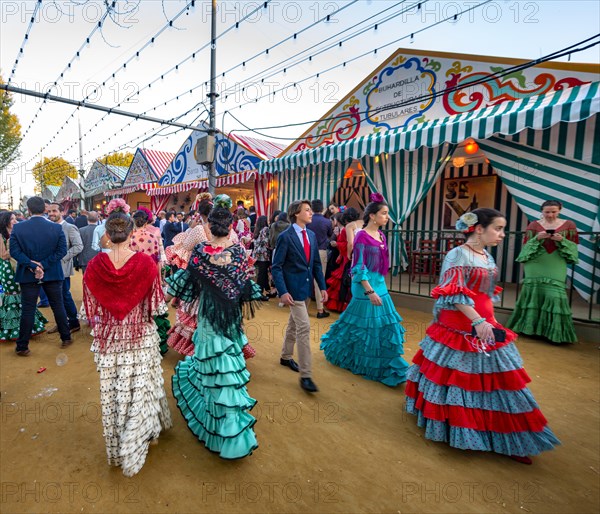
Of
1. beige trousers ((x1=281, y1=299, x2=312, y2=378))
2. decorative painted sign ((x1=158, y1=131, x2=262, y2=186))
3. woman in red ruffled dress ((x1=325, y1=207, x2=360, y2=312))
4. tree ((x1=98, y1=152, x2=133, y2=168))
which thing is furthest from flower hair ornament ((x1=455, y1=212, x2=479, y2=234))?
tree ((x1=98, y1=152, x2=133, y2=168))

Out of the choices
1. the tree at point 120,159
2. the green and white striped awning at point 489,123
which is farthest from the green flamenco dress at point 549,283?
the tree at point 120,159

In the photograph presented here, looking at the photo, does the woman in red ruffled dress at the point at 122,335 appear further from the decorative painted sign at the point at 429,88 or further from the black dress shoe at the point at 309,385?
the decorative painted sign at the point at 429,88

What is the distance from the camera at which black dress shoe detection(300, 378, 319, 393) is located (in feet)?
11.7

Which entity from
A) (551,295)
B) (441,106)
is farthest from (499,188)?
(551,295)

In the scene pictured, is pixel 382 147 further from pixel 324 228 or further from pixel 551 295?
pixel 551 295

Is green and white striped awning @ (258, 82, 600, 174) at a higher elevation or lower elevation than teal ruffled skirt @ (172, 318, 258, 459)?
higher

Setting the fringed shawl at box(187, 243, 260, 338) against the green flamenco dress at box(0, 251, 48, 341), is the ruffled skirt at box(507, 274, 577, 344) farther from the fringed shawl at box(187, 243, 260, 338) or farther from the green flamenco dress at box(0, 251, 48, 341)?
the green flamenco dress at box(0, 251, 48, 341)

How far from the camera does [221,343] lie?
8.26 ft

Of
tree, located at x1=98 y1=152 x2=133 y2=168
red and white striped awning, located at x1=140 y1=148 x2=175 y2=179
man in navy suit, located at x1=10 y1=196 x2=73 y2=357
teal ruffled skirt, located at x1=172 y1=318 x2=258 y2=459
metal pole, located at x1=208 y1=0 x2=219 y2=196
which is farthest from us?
tree, located at x1=98 y1=152 x2=133 y2=168

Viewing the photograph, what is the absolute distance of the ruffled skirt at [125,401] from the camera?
2.35m

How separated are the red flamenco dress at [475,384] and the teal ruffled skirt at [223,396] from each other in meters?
1.45

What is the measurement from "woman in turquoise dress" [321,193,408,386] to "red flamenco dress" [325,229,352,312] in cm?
249

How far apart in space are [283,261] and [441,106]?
579cm

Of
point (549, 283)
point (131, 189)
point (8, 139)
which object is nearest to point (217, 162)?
point (131, 189)
